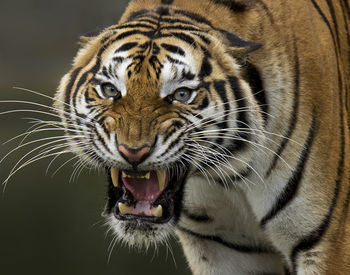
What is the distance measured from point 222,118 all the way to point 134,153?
0.25m

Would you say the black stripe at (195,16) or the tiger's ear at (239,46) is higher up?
the black stripe at (195,16)

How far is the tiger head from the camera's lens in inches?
80.4

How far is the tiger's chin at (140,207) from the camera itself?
7.09 ft

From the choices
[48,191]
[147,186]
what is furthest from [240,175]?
[48,191]

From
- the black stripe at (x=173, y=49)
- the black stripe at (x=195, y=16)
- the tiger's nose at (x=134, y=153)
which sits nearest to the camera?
the tiger's nose at (x=134, y=153)

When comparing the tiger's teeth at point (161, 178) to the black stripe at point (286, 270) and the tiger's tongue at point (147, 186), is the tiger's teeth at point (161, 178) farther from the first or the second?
the black stripe at point (286, 270)

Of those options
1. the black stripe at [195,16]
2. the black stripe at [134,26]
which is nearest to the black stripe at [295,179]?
the black stripe at [195,16]

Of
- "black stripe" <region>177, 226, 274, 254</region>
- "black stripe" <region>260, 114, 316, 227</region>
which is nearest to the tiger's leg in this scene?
"black stripe" <region>177, 226, 274, 254</region>

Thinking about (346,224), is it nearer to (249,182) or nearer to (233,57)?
(249,182)

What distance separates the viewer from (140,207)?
7.09 feet

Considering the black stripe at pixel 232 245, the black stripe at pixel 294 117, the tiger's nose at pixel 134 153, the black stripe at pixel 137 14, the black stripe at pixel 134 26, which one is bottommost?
the black stripe at pixel 232 245

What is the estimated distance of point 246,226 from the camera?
2.51 meters

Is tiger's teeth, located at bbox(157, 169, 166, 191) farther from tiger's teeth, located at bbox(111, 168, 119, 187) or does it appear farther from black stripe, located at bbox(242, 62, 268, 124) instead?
black stripe, located at bbox(242, 62, 268, 124)

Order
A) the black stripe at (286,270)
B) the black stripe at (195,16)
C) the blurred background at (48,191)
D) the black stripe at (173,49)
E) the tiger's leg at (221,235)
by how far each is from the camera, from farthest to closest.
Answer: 1. the blurred background at (48,191)
2. the black stripe at (286,270)
3. the tiger's leg at (221,235)
4. the black stripe at (195,16)
5. the black stripe at (173,49)
